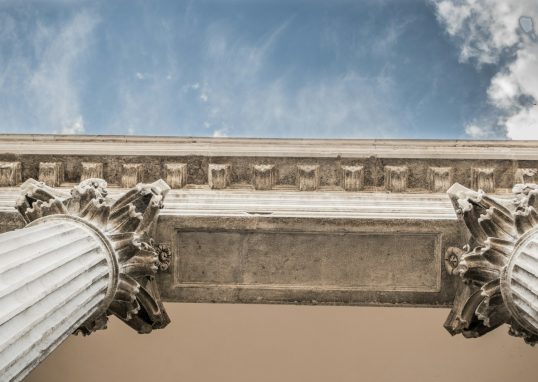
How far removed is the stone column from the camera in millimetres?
6398

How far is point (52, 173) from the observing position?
11141 mm

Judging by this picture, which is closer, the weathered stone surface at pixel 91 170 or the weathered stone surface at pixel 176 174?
the weathered stone surface at pixel 176 174

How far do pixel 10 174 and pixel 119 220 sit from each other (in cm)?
354

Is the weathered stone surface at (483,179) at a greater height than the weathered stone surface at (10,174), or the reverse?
the weathered stone surface at (10,174)

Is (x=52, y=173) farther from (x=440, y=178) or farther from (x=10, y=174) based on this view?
(x=440, y=178)

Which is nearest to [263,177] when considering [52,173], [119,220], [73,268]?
[119,220]

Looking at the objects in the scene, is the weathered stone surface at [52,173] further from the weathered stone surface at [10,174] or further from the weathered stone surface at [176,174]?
the weathered stone surface at [176,174]

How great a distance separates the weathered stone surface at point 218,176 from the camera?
10969 mm

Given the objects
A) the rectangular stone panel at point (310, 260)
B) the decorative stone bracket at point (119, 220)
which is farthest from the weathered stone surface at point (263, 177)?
the decorative stone bracket at point (119, 220)

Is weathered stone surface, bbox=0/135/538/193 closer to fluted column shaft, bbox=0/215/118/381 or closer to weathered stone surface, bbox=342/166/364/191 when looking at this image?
weathered stone surface, bbox=342/166/364/191

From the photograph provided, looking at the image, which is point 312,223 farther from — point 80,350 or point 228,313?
point 80,350

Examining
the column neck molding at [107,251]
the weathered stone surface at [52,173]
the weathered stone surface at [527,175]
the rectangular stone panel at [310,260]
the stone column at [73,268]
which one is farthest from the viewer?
the weathered stone surface at [52,173]

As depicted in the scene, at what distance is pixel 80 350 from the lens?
13883mm

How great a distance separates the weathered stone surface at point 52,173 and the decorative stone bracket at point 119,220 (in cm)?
176
